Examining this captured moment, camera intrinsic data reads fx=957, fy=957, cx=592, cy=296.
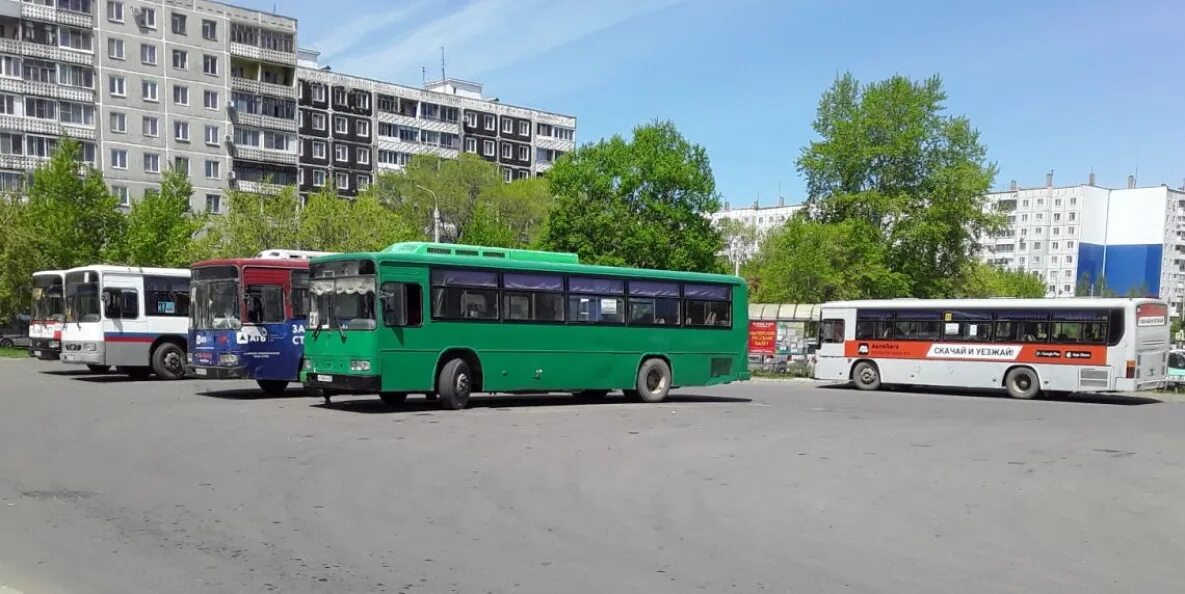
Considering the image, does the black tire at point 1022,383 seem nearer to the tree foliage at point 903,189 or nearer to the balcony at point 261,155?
the tree foliage at point 903,189

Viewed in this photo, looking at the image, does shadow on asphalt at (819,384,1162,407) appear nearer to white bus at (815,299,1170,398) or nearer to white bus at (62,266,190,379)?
white bus at (815,299,1170,398)

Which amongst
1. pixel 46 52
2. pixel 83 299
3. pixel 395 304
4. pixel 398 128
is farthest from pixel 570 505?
pixel 398 128

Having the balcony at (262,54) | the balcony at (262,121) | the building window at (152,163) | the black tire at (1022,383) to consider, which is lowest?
the black tire at (1022,383)

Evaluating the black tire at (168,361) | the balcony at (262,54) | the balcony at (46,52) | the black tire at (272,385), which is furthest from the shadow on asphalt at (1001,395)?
the balcony at (262,54)

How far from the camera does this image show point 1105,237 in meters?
136

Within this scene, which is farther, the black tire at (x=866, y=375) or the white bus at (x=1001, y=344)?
the black tire at (x=866, y=375)

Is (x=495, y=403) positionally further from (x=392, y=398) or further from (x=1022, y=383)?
(x=1022, y=383)

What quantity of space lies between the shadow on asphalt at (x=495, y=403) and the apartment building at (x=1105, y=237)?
11751cm

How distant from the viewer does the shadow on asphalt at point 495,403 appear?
60.8 ft

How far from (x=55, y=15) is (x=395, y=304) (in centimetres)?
6098

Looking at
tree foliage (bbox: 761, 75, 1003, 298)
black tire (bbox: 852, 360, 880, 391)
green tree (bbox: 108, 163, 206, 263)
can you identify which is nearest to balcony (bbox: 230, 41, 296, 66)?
green tree (bbox: 108, 163, 206, 263)

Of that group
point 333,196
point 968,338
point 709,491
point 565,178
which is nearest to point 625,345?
point 709,491

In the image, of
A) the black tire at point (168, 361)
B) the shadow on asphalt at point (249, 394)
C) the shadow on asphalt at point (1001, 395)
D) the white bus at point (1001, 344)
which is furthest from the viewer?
the shadow on asphalt at point (1001, 395)

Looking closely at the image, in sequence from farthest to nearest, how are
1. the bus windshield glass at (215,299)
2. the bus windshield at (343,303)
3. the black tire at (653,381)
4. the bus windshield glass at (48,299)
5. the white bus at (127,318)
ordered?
the bus windshield glass at (48,299), the white bus at (127,318), the black tire at (653,381), the bus windshield glass at (215,299), the bus windshield at (343,303)
